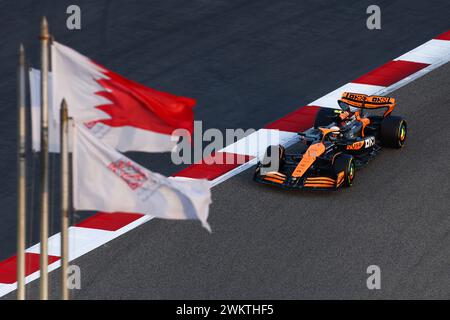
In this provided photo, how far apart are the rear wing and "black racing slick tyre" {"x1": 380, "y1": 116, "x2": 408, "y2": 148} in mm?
400

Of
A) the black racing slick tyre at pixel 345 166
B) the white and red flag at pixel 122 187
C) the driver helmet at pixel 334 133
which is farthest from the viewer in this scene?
the driver helmet at pixel 334 133

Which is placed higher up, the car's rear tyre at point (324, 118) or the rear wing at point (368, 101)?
the rear wing at point (368, 101)

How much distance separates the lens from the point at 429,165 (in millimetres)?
18047

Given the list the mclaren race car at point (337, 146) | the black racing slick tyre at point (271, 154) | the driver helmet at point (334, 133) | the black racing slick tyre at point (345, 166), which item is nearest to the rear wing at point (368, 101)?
the mclaren race car at point (337, 146)

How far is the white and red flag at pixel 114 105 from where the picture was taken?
39.2ft

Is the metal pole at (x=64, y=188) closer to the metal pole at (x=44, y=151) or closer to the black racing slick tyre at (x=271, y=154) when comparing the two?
the metal pole at (x=44, y=151)

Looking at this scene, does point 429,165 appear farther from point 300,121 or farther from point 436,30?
point 436,30

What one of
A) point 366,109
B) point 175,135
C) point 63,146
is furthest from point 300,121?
point 63,146

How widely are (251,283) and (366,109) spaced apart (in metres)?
6.29

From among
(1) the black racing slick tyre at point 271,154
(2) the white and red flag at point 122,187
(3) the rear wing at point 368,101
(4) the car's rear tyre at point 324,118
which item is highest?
(3) the rear wing at point 368,101

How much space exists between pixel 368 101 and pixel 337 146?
134cm

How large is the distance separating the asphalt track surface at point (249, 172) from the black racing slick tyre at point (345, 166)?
7.8 inches

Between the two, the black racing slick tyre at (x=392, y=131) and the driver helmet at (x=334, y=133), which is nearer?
the driver helmet at (x=334, y=133)

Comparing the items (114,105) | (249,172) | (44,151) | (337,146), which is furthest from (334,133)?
(44,151)
